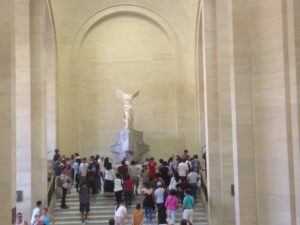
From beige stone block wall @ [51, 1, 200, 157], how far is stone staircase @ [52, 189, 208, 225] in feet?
23.7

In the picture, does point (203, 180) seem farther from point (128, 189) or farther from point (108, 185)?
point (108, 185)

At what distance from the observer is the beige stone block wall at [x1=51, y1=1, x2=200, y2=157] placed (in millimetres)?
27500

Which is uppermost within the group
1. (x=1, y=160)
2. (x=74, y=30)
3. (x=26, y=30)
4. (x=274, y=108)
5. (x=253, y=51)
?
(x=74, y=30)

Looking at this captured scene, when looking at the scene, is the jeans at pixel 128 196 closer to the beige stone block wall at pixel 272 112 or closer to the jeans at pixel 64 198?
the jeans at pixel 64 198

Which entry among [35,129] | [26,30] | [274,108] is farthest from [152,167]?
[274,108]

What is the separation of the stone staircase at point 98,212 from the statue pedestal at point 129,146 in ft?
15.1

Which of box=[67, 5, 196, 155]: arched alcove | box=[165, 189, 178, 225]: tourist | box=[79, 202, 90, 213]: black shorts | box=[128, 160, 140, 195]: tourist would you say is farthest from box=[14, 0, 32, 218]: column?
box=[67, 5, 196, 155]: arched alcove

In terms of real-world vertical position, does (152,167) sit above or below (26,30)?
below

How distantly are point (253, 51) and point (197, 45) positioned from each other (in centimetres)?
1344

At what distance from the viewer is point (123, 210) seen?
48.6 feet

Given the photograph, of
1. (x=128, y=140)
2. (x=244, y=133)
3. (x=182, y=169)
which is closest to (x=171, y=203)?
(x=182, y=169)

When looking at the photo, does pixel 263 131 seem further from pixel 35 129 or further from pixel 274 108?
pixel 35 129

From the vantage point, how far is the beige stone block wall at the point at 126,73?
2750 cm

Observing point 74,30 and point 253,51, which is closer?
point 253,51
